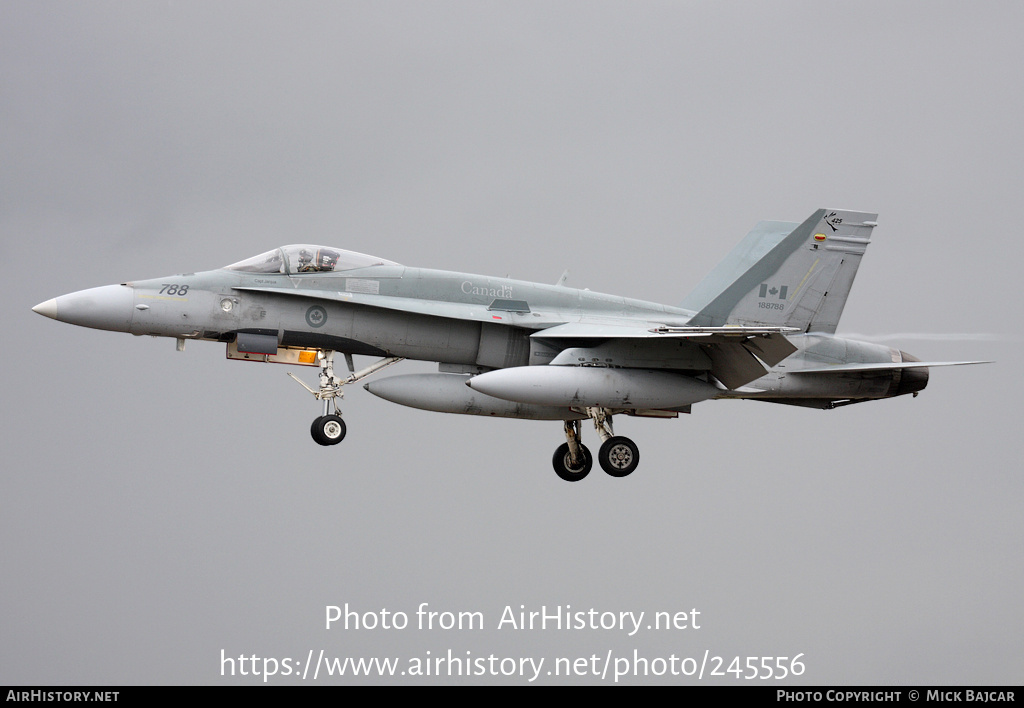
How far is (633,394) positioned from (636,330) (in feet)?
2.92

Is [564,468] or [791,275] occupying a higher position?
Answer: [791,275]

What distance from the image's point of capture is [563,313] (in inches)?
821

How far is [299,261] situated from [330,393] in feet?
6.02

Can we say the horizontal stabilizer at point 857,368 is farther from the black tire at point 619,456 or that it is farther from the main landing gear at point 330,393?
the main landing gear at point 330,393

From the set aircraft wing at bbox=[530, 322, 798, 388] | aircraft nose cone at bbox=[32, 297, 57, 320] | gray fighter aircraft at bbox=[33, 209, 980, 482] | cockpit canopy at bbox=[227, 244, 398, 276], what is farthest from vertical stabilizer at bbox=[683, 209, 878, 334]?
aircraft nose cone at bbox=[32, 297, 57, 320]

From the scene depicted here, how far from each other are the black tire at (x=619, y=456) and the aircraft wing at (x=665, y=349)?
1249 mm

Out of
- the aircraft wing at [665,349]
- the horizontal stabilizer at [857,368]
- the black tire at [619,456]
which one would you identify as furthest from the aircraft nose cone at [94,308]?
the horizontal stabilizer at [857,368]

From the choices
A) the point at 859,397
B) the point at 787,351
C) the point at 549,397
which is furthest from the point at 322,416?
the point at 859,397

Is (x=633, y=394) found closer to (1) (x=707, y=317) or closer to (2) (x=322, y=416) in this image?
(1) (x=707, y=317)

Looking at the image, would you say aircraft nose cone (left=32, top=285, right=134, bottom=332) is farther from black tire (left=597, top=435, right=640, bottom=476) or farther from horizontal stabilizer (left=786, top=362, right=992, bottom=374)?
horizontal stabilizer (left=786, top=362, right=992, bottom=374)

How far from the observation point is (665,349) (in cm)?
2034

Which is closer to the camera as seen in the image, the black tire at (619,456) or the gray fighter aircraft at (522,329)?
the gray fighter aircraft at (522,329)

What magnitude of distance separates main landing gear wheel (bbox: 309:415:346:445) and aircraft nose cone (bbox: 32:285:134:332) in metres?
2.80

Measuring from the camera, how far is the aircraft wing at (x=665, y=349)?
777 inches
